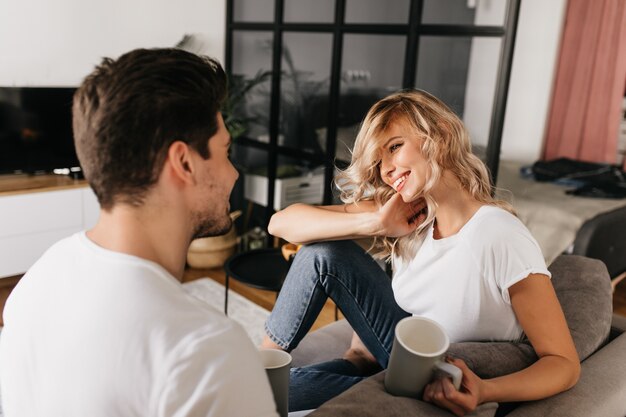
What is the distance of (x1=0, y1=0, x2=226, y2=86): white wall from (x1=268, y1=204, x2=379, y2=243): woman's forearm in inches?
91.8

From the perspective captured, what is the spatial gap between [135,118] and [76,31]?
A: 301 centimetres

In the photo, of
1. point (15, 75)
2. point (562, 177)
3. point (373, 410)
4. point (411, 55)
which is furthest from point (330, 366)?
point (15, 75)

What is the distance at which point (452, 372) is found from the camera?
2.95 ft

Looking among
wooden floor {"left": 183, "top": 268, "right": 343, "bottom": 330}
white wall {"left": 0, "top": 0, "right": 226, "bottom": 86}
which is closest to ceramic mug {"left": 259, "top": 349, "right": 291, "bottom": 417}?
wooden floor {"left": 183, "top": 268, "right": 343, "bottom": 330}

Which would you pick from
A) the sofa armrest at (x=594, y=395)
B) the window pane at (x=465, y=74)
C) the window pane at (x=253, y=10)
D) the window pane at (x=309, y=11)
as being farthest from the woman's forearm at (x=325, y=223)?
the window pane at (x=253, y=10)

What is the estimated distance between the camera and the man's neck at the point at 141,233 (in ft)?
2.45

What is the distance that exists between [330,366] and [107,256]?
0.87 metres

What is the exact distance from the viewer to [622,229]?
3148 mm

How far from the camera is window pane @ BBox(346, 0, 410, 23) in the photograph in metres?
2.89

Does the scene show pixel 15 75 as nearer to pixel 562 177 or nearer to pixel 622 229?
pixel 562 177

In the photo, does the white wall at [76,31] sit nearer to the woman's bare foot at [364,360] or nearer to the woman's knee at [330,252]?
the woman's knee at [330,252]

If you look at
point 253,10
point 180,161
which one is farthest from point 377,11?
point 180,161

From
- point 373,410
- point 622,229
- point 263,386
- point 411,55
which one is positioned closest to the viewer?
point 263,386

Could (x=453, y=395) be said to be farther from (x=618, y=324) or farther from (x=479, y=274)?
(x=618, y=324)
